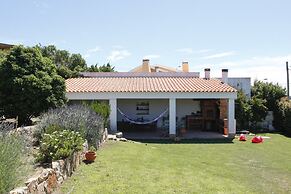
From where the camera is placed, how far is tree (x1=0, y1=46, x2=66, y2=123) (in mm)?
15836

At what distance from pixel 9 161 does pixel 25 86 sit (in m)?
9.43

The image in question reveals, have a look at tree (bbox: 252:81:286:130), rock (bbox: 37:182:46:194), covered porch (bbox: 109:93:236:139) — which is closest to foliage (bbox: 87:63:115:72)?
covered porch (bbox: 109:93:236:139)

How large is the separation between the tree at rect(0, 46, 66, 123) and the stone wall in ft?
17.8

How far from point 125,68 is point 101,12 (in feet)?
102

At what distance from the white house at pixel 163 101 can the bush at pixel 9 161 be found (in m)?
15.7

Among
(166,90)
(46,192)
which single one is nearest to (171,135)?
(166,90)

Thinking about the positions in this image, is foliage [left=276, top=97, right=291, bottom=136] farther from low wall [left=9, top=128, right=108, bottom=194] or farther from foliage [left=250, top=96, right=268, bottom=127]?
low wall [left=9, top=128, right=108, bottom=194]

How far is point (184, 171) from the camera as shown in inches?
498

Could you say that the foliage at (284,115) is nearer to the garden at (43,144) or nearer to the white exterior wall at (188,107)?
the white exterior wall at (188,107)

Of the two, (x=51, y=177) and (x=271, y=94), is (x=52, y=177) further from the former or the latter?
(x=271, y=94)

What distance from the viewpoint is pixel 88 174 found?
428 inches

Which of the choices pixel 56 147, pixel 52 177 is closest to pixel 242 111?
pixel 56 147

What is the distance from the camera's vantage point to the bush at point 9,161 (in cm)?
658

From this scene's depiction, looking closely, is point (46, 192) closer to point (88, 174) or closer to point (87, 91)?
point (88, 174)
